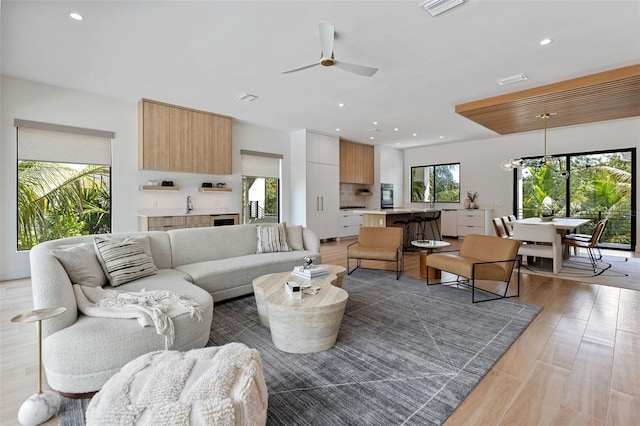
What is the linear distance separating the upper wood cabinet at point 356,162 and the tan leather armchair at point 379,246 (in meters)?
4.16

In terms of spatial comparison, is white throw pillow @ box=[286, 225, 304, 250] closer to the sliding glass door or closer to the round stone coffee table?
the round stone coffee table

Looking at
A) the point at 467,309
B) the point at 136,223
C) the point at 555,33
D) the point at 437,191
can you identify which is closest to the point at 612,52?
the point at 555,33

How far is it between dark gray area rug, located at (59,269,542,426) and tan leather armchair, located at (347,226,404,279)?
82 centimetres

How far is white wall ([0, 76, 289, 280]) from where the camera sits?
4.35 meters

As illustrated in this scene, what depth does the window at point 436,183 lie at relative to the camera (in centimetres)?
931

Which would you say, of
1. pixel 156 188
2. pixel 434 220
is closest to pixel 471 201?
pixel 434 220

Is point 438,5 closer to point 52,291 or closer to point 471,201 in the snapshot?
point 52,291

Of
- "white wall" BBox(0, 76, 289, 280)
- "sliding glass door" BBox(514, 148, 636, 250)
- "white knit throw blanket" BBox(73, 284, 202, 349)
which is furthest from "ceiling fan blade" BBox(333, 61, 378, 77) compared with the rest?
"sliding glass door" BBox(514, 148, 636, 250)

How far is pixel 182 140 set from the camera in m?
5.71

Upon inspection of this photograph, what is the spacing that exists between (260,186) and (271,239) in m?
3.55

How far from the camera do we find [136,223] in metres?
5.52

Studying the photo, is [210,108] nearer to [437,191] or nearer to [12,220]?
[12,220]

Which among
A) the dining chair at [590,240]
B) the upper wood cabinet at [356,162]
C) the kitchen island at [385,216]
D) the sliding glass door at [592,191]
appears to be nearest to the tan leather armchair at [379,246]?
the kitchen island at [385,216]

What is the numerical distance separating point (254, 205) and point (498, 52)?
18.4 ft
